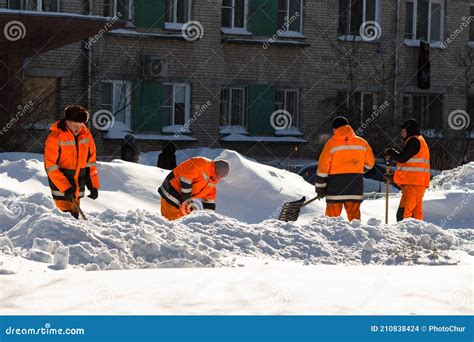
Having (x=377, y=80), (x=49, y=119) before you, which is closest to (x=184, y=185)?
(x=49, y=119)

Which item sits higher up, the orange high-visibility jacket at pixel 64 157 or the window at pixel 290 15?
the window at pixel 290 15

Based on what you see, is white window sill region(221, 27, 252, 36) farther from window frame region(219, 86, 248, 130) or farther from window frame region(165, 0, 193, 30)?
window frame region(219, 86, 248, 130)

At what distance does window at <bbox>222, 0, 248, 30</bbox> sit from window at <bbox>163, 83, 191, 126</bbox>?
193cm

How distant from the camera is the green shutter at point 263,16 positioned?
29297 mm

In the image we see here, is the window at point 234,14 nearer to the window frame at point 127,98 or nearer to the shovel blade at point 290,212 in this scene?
the window frame at point 127,98

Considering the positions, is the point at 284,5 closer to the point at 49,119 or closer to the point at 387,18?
the point at 387,18

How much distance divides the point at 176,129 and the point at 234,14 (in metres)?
3.27

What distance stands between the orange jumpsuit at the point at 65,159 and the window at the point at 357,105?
18.6 metres

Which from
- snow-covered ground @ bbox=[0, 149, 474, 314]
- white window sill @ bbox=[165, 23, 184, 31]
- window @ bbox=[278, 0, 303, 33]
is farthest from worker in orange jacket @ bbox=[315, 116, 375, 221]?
window @ bbox=[278, 0, 303, 33]

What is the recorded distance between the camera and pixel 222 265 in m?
8.61

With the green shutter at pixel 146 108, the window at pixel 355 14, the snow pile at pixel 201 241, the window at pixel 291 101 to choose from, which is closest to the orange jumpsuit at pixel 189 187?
the snow pile at pixel 201 241

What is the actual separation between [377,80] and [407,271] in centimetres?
2312

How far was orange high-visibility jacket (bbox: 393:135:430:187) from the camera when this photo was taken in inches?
523

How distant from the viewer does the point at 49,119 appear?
26547 mm
